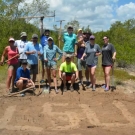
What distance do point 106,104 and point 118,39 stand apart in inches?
1193

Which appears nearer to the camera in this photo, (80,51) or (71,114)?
(71,114)

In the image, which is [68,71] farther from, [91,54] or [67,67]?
[91,54]

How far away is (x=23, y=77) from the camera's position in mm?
Result: 9602

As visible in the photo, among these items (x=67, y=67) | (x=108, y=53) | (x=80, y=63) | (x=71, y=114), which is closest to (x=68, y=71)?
(x=67, y=67)

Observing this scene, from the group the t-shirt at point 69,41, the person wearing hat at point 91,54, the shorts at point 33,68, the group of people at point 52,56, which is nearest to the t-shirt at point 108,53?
the group of people at point 52,56

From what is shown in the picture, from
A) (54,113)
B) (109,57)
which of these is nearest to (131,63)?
(109,57)

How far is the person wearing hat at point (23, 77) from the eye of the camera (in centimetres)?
944

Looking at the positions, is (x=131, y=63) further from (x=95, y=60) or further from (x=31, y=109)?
(x=31, y=109)

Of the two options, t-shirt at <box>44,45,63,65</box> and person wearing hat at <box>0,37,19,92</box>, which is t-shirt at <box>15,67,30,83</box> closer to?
person wearing hat at <box>0,37,19,92</box>

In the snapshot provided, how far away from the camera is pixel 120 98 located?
9852 millimetres

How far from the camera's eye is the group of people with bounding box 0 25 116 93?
9.66m

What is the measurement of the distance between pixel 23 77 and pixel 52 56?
51.4 inches

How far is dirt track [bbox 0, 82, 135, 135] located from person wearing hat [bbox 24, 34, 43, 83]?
1.14m

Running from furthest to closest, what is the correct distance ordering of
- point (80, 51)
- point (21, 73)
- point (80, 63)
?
point (80, 63) → point (80, 51) → point (21, 73)
